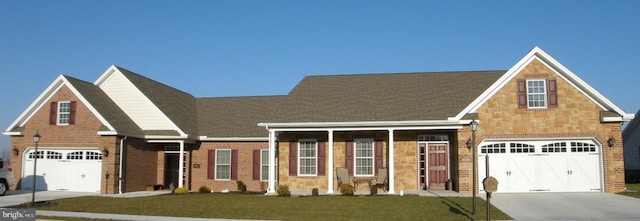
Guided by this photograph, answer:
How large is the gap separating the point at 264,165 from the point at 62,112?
31.6ft

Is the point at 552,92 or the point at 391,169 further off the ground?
the point at 552,92

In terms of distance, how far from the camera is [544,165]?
2152cm

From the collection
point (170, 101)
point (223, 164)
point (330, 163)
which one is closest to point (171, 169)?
point (223, 164)

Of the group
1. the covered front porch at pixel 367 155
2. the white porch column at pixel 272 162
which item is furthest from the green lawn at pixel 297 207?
the covered front porch at pixel 367 155

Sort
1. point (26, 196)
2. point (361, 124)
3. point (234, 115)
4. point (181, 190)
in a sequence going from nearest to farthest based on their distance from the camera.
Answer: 1. point (26, 196)
2. point (361, 124)
3. point (181, 190)
4. point (234, 115)

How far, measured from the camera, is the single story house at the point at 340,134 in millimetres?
21312

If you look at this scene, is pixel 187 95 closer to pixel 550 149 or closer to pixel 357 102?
pixel 357 102

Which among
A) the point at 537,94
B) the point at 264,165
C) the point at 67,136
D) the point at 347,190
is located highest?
the point at 537,94

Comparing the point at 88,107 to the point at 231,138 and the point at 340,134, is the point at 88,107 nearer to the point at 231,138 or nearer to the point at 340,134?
the point at 231,138

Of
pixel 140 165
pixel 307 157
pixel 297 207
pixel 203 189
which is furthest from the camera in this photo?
pixel 140 165

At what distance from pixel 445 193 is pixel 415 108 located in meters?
3.83

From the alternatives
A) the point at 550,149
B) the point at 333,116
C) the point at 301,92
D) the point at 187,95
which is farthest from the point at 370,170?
the point at 187,95

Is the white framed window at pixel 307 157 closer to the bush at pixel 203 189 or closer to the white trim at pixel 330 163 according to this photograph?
the white trim at pixel 330 163

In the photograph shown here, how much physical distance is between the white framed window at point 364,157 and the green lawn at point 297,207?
3519 millimetres
